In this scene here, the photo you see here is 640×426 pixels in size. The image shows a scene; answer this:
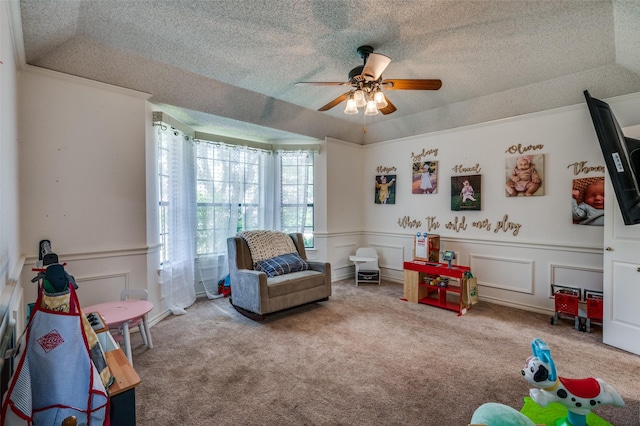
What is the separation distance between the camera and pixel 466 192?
4195mm

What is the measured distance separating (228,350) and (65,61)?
9.24 feet

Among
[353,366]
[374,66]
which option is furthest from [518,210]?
[353,366]

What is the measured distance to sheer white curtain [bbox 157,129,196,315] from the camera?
3555 mm

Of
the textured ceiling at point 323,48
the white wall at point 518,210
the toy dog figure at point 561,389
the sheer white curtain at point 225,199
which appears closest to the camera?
the toy dog figure at point 561,389

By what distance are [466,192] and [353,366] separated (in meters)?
2.96

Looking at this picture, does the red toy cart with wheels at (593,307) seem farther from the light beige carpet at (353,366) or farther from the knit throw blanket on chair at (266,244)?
the knit throw blanket on chair at (266,244)

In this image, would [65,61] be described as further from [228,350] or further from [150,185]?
[228,350]

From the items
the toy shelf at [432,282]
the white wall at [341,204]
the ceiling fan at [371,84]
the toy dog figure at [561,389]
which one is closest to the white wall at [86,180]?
the ceiling fan at [371,84]

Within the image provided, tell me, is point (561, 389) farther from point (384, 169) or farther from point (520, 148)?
point (384, 169)

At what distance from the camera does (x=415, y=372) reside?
7.49 feet

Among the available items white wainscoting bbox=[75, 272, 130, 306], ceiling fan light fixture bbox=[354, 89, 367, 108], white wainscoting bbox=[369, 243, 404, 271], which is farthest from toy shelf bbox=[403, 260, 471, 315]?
white wainscoting bbox=[75, 272, 130, 306]

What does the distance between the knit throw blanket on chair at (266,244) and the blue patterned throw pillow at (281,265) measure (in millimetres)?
75

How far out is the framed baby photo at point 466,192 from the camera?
13.4 ft

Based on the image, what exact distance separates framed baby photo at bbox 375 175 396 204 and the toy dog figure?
374 centimetres
